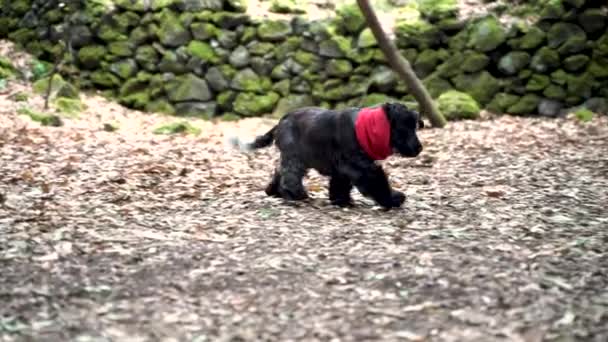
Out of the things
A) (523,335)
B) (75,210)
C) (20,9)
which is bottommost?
(75,210)

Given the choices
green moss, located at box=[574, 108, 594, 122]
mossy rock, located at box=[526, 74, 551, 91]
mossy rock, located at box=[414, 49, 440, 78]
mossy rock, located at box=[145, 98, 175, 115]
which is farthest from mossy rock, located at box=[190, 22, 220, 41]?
green moss, located at box=[574, 108, 594, 122]

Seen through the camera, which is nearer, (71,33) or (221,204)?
(221,204)

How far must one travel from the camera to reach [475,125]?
11289 millimetres

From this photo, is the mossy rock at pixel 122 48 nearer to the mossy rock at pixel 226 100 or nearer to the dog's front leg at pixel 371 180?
the mossy rock at pixel 226 100

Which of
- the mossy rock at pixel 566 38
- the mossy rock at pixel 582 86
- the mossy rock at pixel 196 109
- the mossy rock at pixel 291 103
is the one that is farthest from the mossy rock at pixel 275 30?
the mossy rock at pixel 582 86

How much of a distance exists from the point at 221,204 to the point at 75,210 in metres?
1.25

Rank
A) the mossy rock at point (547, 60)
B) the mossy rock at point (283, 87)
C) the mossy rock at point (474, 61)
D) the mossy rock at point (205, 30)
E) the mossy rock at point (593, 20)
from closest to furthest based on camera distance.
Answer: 1. the mossy rock at point (593, 20)
2. the mossy rock at point (547, 60)
3. the mossy rock at point (474, 61)
4. the mossy rock at point (283, 87)
5. the mossy rock at point (205, 30)

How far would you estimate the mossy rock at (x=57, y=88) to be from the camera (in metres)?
12.6

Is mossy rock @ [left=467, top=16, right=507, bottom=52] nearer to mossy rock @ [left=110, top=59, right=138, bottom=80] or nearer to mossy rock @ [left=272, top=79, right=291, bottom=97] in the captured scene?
mossy rock @ [left=272, top=79, right=291, bottom=97]

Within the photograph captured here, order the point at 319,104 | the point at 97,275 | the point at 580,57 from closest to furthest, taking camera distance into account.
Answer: the point at 97,275
the point at 580,57
the point at 319,104

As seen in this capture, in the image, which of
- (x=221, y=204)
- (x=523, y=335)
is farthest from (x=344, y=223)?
(x=523, y=335)

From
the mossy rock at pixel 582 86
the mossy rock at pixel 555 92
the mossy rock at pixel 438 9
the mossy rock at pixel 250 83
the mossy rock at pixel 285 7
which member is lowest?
the mossy rock at pixel 250 83

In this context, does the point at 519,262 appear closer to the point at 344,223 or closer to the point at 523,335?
the point at 523,335

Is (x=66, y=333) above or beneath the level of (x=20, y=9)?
beneath
